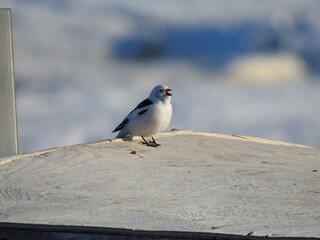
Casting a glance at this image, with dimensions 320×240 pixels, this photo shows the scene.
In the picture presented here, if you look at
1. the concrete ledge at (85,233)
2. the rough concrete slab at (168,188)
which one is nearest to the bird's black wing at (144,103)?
the rough concrete slab at (168,188)

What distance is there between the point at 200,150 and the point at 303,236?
2849 mm

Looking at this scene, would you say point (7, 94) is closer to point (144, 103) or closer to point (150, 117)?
point (150, 117)

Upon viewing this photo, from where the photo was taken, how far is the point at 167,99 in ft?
24.6

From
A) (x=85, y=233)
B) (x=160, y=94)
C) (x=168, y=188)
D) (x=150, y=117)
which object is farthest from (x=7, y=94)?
(x=85, y=233)

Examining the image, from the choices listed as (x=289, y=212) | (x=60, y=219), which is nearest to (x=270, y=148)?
(x=289, y=212)

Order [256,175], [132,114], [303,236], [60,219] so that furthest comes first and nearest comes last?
[132,114] → [256,175] → [60,219] → [303,236]

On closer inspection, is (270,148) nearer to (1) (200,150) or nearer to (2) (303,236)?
(1) (200,150)

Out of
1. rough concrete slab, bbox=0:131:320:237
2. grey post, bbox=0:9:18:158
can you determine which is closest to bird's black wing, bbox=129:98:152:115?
rough concrete slab, bbox=0:131:320:237

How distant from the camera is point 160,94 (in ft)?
24.6

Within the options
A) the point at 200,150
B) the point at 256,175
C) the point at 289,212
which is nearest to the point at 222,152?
the point at 200,150

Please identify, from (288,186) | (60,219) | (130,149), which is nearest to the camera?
(60,219)

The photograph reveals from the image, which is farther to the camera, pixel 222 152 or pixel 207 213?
pixel 222 152

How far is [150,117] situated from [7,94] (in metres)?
1.46

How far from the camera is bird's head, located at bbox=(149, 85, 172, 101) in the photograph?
7.50 metres
